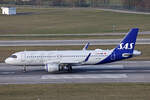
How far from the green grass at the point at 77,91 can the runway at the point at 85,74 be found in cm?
254

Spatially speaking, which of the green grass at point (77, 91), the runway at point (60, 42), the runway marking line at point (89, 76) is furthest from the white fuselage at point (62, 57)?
the runway at point (60, 42)

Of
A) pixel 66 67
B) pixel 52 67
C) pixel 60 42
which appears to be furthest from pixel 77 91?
pixel 60 42

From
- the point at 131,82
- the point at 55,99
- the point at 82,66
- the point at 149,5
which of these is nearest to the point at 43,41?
the point at 82,66

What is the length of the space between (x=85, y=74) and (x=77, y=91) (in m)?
8.80

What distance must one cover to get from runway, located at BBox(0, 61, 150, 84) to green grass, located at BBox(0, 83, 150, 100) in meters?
2.54

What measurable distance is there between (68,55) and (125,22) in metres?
69.7

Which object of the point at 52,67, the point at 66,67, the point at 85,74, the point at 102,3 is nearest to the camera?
the point at 52,67

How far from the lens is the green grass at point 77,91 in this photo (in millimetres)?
30248

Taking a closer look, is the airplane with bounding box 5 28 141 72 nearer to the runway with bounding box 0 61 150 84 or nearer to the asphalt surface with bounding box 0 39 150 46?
the runway with bounding box 0 61 150 84

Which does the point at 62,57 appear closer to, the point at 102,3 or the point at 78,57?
the point at 78,57

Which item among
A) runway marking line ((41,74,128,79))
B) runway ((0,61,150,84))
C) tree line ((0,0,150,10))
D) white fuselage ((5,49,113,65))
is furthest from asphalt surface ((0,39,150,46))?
tree line ((0,0,150,10))

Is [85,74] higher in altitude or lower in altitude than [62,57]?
lower

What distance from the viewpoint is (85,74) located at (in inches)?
1622

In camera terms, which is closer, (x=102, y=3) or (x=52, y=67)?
(x=52, y=67)
